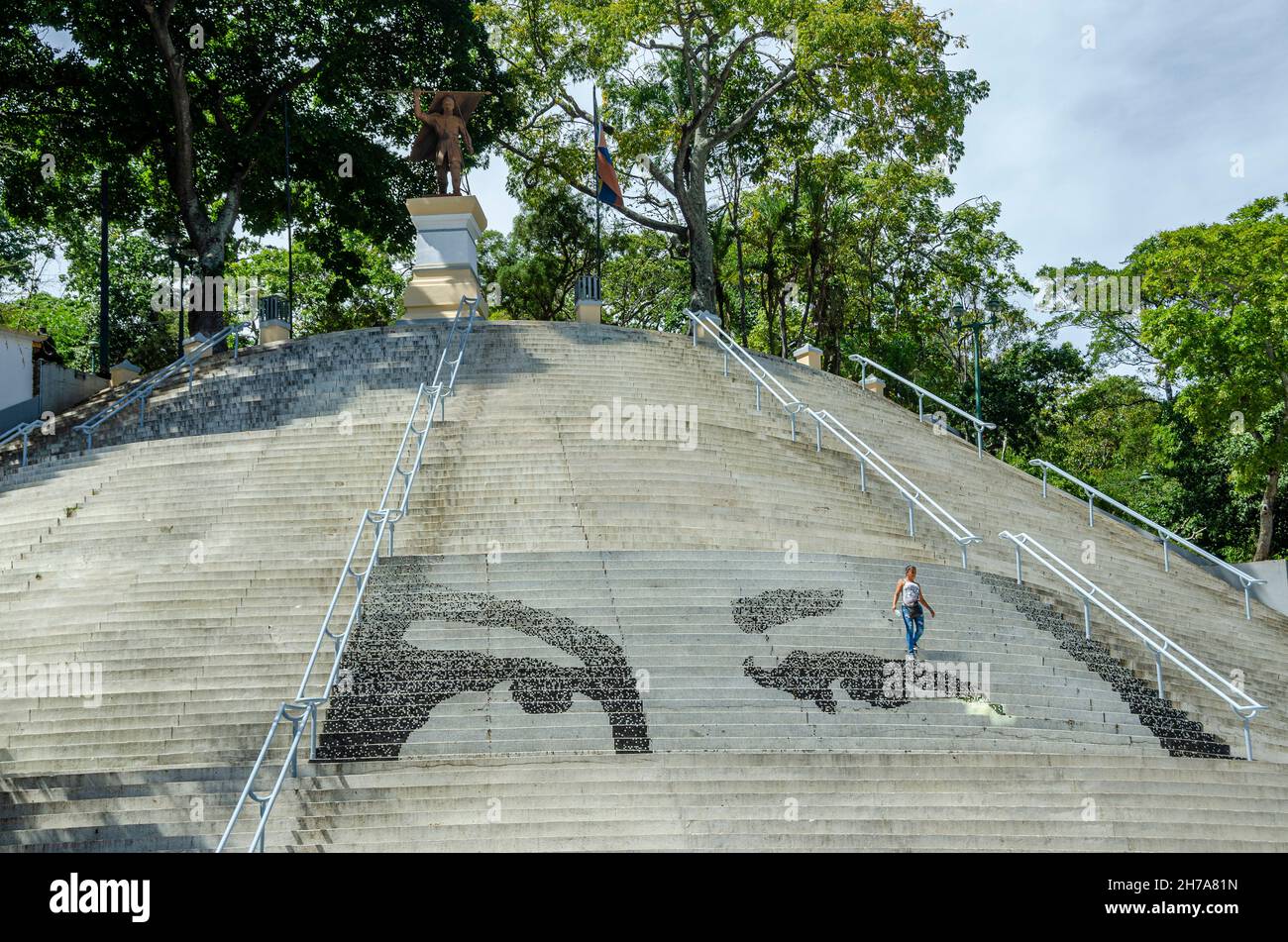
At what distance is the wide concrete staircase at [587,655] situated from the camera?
8992 millimetres

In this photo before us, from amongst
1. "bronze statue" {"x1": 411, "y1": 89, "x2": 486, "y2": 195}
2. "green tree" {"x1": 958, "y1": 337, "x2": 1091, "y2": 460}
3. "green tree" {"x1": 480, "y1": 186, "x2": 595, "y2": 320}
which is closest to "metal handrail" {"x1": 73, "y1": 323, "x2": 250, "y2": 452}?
"bronze statue" {"x1": 411, "y1": 89, "x2": 486, "y2": 195}

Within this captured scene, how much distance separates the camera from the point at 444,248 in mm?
25219

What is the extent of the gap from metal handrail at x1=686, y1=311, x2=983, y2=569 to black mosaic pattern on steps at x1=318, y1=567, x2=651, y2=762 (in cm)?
531

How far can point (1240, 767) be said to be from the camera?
34.3ft

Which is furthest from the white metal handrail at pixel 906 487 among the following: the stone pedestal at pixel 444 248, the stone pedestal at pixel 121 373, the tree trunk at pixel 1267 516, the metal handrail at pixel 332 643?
the stone pedestal at pixel 121 373

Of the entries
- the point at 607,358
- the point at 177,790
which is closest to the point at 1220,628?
the point at 607,358

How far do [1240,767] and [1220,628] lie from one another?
6.24 metres

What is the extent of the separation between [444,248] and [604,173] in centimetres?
516

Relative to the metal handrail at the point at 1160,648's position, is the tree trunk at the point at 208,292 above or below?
above

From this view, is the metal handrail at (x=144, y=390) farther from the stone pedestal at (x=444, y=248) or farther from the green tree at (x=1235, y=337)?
the green tree at (x=1235, y=337)

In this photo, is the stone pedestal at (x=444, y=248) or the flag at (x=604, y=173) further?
the flag at (x=604, y=173)

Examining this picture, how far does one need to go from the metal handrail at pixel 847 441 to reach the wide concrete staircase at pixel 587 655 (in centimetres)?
28

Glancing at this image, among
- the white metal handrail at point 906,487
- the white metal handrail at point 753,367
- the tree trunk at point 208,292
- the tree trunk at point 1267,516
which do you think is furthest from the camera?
the tree trunk at point 208,292

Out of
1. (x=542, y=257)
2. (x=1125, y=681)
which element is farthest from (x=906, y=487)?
(x=542, y=257)
